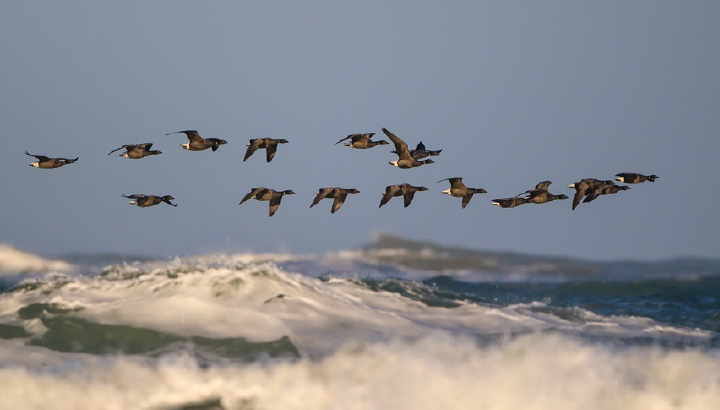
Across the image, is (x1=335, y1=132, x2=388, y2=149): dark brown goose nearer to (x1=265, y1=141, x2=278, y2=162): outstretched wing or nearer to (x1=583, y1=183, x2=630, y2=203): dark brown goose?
(x1=265, y1=141, x2=278, y2=162): outstretched wing

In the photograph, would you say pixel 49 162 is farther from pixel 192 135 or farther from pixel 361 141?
pixel 361 141

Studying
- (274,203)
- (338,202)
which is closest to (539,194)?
(338,202)

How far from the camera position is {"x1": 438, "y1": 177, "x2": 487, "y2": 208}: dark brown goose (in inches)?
1314

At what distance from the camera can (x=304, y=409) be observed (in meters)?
29.0

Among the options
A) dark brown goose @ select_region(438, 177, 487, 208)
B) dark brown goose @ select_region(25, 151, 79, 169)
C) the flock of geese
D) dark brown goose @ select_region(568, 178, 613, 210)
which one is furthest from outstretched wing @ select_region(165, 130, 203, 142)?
dark brown goose @ select_region(568, 178, 613, 210)

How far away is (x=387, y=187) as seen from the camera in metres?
32.9

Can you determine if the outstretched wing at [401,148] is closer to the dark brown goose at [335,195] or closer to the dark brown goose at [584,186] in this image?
the dark brown goose at [335,195]

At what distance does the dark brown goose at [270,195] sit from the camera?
108 feet

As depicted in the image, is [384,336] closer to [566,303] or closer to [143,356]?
[143,356]

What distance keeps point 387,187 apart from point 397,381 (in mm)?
6492

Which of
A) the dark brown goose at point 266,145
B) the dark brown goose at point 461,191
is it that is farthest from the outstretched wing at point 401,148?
the dark brown goose at point 266,145

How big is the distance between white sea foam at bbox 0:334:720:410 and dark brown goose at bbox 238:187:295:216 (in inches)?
209

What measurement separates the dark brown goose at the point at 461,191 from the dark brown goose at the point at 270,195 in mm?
5411

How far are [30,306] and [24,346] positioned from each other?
3.20 metres
